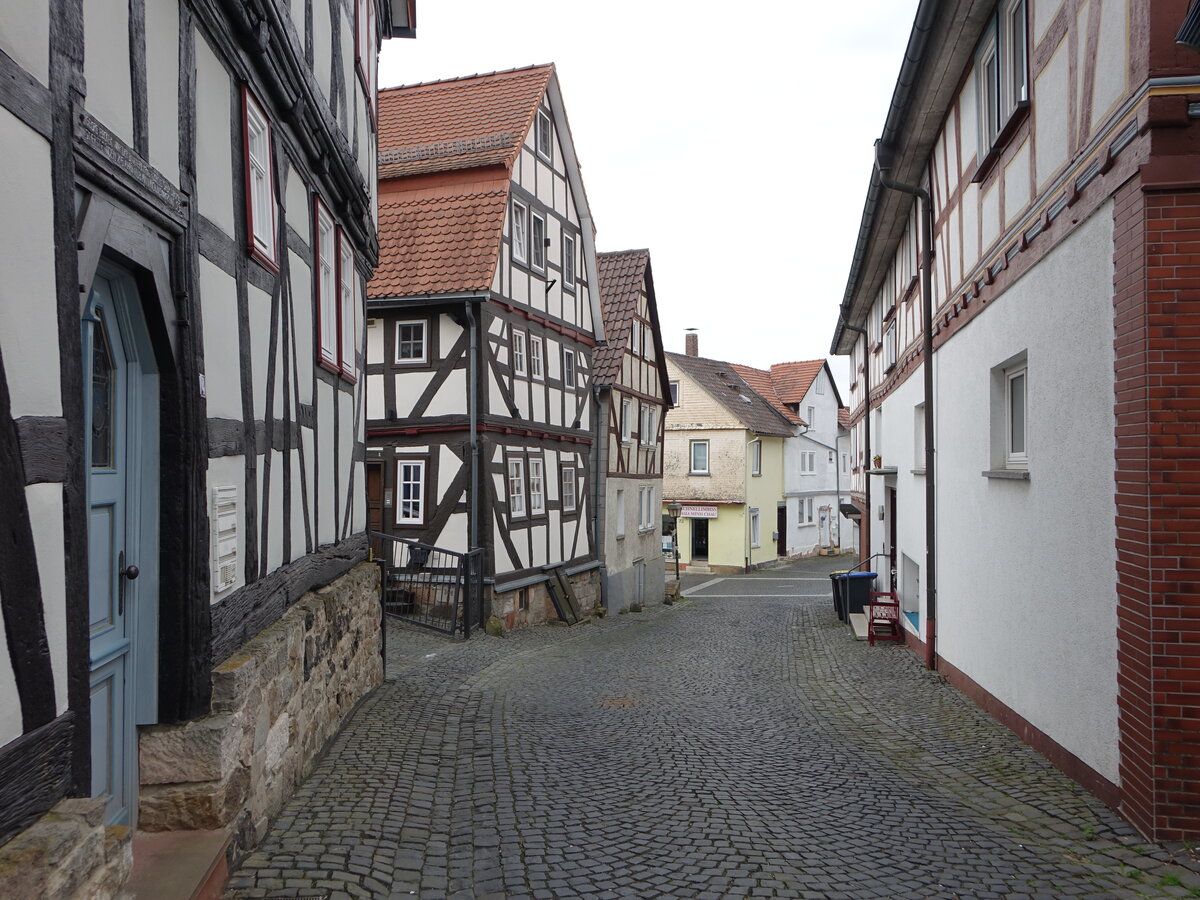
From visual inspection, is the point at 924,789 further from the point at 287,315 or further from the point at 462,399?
the point at 462,399

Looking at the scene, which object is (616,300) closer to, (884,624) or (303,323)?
(884,624)

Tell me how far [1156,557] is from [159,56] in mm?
5082

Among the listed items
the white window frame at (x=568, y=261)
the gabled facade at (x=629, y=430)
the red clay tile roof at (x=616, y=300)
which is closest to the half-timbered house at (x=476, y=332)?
the white window frame at (x=568, y=261)

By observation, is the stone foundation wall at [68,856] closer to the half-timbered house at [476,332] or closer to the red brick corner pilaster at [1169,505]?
the red brick corner pilaster at [1169,505]

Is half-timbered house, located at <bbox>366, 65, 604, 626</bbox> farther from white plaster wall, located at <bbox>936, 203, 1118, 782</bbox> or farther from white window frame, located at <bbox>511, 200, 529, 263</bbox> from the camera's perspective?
white plaster wall, located at <bbox>936, 203, 1118, 782</bbox>

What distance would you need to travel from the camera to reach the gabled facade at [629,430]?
2270 cm

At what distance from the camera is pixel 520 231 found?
56.4 ft

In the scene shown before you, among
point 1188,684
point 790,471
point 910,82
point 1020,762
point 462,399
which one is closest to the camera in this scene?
point 1188,684

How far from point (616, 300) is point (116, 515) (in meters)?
21.6

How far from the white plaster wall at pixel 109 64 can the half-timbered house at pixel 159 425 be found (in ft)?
0.04

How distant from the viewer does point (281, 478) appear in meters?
5.98

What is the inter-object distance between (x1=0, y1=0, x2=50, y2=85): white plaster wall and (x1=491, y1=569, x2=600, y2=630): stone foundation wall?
1369 cm

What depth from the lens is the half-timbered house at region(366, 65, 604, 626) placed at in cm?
1606

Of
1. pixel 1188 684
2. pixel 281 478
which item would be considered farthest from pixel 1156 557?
pixel 281 478
